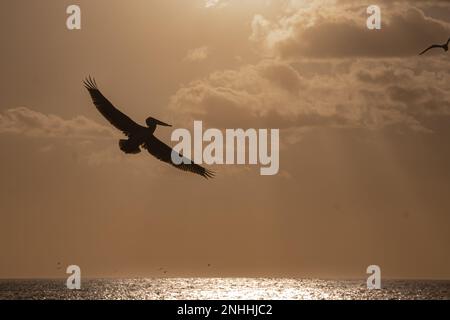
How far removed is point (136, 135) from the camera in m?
34.3

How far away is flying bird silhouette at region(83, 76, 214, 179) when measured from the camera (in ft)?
109

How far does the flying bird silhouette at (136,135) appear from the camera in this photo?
3338 centimetres
